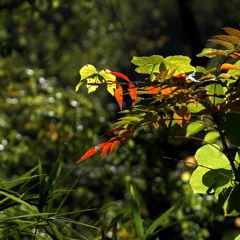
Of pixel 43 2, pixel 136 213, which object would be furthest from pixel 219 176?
pixel 43 2

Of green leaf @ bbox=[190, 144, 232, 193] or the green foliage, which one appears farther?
green leaf @ bbox=[190, 144, 232, 193]

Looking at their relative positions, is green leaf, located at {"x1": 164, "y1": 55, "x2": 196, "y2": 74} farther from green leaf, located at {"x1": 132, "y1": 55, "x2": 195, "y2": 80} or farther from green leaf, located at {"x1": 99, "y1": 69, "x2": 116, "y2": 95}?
green leaf, located at {"x1": 99, "y1": 69, "x2": 116, "y2": 95}

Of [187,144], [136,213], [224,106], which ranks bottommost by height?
[187,144]

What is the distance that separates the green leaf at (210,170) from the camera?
0.92 metres

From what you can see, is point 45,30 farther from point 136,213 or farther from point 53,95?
point 136,213

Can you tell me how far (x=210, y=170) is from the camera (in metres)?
0.93

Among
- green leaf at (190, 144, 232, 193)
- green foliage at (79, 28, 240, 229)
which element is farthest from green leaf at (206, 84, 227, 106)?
green leaf at (190, 144, 232, 193)

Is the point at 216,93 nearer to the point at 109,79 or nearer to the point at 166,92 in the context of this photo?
the point at 166,92

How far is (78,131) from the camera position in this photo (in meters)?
2.97

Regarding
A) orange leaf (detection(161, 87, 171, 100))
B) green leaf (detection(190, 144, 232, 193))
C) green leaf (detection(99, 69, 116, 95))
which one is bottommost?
green leaf (detection(190, 144, 232, 193))

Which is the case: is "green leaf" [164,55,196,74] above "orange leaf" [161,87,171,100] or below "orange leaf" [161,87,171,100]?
above

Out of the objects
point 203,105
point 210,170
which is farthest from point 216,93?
point 210,170

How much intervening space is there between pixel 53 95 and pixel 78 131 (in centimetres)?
47

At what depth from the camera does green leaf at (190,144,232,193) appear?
918 mm
